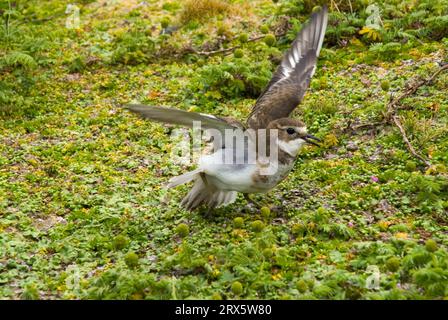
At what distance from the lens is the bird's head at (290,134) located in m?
6.46

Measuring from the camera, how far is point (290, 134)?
6.50 metres

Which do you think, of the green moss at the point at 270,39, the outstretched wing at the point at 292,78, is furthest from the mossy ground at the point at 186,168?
the outstretched wing at the point at 292,78

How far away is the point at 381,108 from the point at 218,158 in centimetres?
259

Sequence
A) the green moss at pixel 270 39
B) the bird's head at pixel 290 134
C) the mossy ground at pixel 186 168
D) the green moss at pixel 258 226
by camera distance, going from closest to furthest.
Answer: the mossy ground at pixel 186 168 → the green moss at pixel 258 226 → the bird's head at pixel 290 134 → the green moss at pixel 270 39

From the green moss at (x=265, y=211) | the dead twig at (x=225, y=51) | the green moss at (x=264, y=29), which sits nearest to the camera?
the green moss at (x=265, y=211)

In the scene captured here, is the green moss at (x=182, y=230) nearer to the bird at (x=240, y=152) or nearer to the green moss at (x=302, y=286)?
the bird at (x=240, y=152)

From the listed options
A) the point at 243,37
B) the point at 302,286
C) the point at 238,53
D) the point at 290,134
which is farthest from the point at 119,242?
the point at 243,37

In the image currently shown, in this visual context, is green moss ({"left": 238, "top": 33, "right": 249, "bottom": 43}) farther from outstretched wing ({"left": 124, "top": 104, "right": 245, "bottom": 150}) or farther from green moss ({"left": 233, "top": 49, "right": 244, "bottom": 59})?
outstretched wing ({"left": 124, "top": 104, "right": 245, "bottom": 150})

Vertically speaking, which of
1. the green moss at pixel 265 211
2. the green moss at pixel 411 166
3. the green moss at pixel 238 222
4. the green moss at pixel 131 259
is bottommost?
the green moss at pixel 131 259

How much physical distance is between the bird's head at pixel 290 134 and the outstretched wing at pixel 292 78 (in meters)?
0.36

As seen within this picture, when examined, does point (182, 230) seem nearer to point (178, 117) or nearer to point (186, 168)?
point (178, 117)

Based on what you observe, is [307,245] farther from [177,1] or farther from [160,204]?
[177,1]

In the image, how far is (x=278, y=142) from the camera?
6.46m
